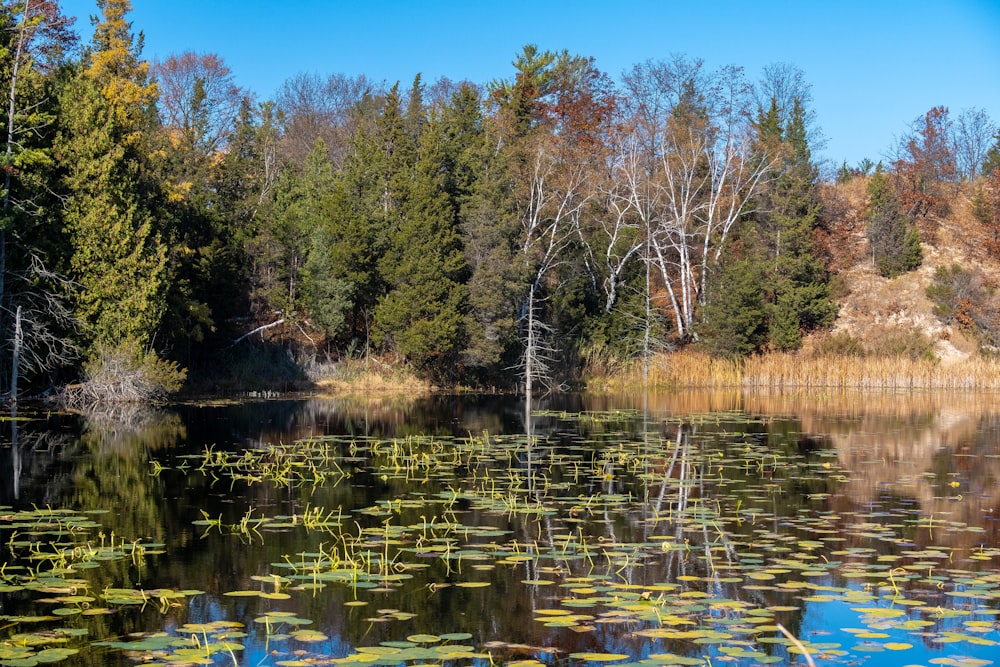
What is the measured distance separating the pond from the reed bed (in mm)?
22075

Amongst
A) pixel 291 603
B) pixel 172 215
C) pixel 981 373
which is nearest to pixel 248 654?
pixel 291 603

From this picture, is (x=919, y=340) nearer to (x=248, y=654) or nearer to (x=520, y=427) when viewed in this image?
(x=520, y=427)

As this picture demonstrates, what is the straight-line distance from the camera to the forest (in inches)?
A: 1219

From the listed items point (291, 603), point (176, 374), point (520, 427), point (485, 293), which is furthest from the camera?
point (485, 293)

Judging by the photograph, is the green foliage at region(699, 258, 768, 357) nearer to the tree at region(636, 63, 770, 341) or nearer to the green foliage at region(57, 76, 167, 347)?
the tree at region(636, 63, 770, 341)

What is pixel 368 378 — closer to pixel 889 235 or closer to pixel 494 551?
pixel 889 235

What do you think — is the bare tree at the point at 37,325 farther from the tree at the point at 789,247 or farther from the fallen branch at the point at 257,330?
the tree at the point at 789,247

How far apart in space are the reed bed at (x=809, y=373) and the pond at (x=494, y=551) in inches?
869

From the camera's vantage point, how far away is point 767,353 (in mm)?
48844

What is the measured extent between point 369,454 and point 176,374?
14197 mm

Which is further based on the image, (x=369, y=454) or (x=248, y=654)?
(x=369, y=454)

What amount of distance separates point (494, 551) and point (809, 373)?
36350mm

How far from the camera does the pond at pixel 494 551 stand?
7812 mm

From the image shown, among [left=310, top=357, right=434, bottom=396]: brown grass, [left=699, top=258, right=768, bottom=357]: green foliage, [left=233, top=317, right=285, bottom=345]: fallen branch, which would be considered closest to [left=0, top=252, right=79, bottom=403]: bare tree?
[left=233, top=317, right=285, bottom=345]: fallen branch
